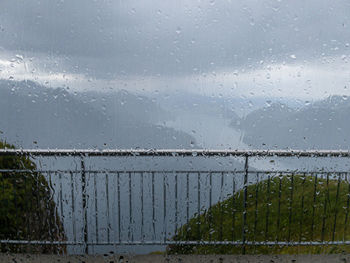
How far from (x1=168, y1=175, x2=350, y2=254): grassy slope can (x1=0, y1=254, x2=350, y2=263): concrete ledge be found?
0.58ft

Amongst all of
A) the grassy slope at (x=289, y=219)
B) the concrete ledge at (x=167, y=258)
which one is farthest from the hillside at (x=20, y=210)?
the grassy slope at (x=289, y=219)

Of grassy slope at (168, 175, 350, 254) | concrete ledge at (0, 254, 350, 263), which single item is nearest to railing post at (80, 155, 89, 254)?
concrete ledge at (0, 254, 350, 263)

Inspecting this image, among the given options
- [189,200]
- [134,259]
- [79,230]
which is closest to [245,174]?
[189,200]

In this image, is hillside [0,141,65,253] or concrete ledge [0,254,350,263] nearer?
concrete ledge [0,254,350,263]

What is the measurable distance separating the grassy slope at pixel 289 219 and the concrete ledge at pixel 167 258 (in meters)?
0.18

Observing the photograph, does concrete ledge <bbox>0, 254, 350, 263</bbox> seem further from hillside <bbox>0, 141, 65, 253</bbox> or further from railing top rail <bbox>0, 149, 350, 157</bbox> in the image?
railing top rail <bbox>0, 149, 350, 157</bbox>

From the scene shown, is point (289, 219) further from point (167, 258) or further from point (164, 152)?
point (164, 152)

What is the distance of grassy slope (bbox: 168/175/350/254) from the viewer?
4.60 meters

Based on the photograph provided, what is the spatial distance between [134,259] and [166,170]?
1.11 metres

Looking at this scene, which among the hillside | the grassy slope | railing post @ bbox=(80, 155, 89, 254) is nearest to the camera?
railing post @ bbox=(80, 155, 89, 254)

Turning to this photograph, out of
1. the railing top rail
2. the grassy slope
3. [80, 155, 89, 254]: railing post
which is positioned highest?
the railing top rail

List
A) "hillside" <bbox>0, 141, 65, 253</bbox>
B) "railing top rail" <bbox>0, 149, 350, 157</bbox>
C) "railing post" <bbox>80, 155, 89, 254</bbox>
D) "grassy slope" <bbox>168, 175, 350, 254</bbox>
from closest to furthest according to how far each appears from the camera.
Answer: "railing top rail" <bbox>0, 149, 350, 157</bbox> → "railing post" <bbox>80, 155, 89, 254</bbox> → "grassy slope" <bbox>168, 175, 350, 254</bbox> → "hillside" <bbox>0, 141, 65, 253</bbox>

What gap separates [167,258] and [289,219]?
1.69 metres

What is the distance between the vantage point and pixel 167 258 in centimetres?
422
